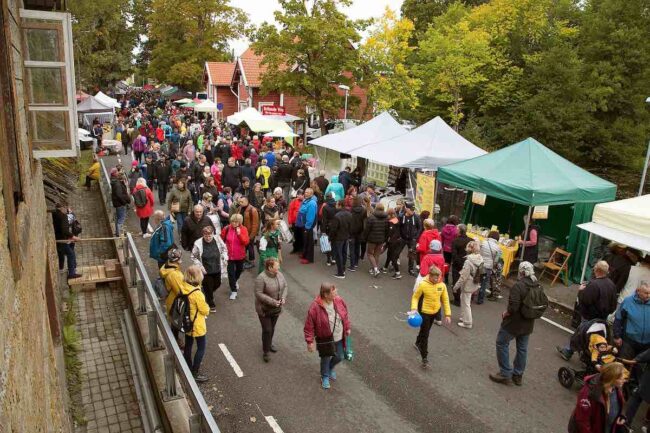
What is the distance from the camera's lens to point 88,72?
40.5 m

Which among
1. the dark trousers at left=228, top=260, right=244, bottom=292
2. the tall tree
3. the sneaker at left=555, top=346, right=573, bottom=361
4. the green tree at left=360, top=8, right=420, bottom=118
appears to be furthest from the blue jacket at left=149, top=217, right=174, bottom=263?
the tall tree

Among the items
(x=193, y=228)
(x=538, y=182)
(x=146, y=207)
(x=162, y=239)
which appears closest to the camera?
(x=162, y=239)

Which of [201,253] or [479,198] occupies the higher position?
[479,198]

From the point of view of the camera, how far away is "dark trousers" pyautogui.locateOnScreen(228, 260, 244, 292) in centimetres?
948

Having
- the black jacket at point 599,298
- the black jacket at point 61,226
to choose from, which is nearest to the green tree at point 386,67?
the black jacket at point 61,226

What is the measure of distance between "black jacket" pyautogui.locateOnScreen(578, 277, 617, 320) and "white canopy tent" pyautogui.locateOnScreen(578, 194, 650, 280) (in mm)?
1748

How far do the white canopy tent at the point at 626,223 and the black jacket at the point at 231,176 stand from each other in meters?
9.16

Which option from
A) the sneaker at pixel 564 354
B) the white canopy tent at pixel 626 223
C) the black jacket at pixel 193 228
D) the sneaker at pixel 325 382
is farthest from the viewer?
the black jacket at pixel 193 228

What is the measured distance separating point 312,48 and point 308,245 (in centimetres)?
1461

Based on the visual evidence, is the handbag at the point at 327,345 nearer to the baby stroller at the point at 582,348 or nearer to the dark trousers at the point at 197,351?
the dark trousers at the point at 197,351

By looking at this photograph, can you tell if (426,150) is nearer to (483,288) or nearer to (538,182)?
(538,182)

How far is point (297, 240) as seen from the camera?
12281mm

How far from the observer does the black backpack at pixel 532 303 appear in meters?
6.76

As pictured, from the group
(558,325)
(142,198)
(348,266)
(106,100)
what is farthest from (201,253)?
(106,100)
